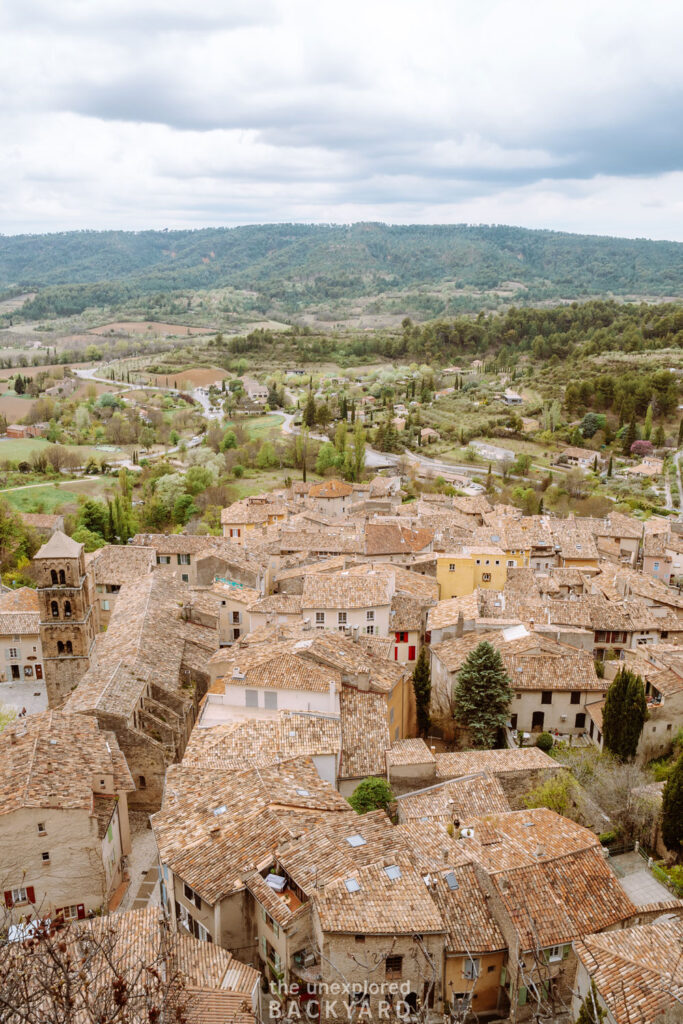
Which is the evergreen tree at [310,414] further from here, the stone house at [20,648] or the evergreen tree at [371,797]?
the evergreen tree at [371,797]

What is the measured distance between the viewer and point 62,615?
30531 mm

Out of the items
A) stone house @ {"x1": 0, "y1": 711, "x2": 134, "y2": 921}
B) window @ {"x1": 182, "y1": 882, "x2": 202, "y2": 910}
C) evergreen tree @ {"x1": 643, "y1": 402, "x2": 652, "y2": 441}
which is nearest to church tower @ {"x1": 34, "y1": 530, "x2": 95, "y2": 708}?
stone house @ {"x1": 0, "y1": 711, "x2": 134, "y2": 921}

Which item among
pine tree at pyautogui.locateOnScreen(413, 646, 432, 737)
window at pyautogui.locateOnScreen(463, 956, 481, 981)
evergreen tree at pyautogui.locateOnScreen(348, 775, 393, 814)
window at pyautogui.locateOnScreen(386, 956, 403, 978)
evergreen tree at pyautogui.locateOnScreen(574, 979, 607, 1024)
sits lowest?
pine tree at pyautogui.locateOnScreen(413, 646, 432, 737)

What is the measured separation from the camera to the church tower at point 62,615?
30375 millimetres

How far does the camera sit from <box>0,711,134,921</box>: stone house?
19562 mm

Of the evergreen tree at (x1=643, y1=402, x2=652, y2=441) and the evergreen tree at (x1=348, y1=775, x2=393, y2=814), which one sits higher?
the evergreen tree at (x1=348, y1=775, x2=393, y2=814)

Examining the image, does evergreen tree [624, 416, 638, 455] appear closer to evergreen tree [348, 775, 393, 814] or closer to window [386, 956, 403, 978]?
evergreen tree [348, 775, 393, 814]

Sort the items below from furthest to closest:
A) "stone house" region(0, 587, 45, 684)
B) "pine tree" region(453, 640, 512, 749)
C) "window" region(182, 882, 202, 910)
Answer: "stone house" region(0, 587, 45, 684) → "pine tree" region(453, 640, 512, 749) → "window" region(182, 882, 202, 910)

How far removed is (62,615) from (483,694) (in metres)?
16.5

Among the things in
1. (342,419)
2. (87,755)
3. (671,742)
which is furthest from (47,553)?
(342,419)

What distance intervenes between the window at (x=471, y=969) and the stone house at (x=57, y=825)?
372 inches

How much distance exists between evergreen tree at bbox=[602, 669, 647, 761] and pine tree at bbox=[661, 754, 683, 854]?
4696mm

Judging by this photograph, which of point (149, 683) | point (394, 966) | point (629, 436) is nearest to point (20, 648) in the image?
point (149, 683)

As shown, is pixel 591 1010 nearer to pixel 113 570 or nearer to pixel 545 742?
pixel 545 742
